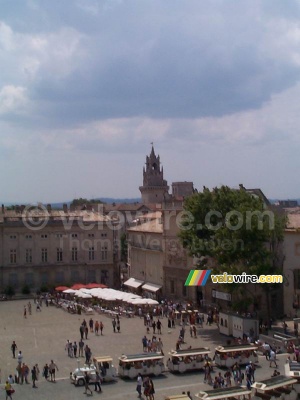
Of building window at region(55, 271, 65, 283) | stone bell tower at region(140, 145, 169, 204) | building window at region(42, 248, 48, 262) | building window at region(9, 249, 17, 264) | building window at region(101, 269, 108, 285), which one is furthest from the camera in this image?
stone bell tower at region(140, 145, 169, 204)

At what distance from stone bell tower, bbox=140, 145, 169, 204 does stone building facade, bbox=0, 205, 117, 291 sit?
9648 centimetres

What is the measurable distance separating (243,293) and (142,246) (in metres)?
26.9

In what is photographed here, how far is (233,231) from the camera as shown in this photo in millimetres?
41500

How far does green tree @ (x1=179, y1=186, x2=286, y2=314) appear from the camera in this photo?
41375mm

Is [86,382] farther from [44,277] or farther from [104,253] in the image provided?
[104,253]

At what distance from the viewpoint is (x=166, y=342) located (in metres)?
39.0

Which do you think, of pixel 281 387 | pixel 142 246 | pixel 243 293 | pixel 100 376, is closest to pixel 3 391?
pixel 100 376

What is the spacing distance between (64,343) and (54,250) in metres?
32.5

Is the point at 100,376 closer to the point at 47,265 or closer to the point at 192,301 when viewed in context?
the point at 192,301

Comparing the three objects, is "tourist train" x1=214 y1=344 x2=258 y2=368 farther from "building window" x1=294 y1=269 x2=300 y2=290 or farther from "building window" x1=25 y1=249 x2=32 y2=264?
"building window" x1=25 y1=249 x2=32 y2=264

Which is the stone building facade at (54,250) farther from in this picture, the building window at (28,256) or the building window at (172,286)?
the building window at (172,286)

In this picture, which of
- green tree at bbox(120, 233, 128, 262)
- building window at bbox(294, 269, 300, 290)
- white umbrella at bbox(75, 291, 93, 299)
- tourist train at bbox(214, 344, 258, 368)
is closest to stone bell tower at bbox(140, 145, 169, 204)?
green tree at bbox(120, 233, 128, 262)

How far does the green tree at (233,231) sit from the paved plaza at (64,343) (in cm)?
551

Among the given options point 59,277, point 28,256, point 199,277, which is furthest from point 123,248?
point 199,277
